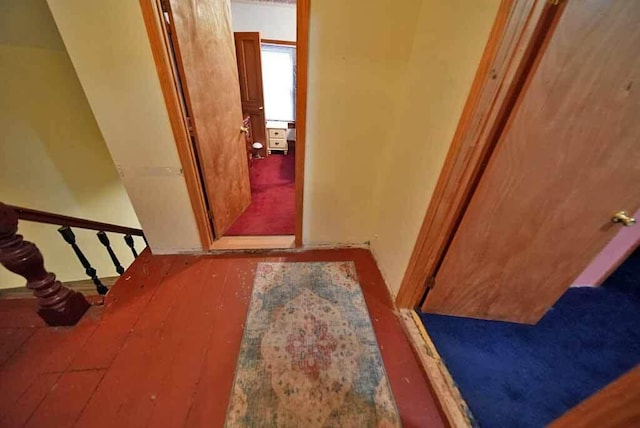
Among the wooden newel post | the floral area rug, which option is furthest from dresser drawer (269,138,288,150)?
the wooden newel post

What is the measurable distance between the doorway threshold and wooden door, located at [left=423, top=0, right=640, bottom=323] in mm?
1206

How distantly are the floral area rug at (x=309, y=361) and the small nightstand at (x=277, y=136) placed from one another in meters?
3.36

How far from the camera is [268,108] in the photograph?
467cm

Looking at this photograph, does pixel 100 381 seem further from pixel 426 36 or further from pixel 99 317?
pixel 426 36

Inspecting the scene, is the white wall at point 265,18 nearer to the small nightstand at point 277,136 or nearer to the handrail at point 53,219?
the small nightstand at point 277,136

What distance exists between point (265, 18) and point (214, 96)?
315 cm

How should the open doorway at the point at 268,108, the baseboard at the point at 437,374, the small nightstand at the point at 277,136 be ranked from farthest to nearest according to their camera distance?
the small nightstand at the point at 277,136
the open doorway at the point at 268,108
the baseboard at the point at 437,374

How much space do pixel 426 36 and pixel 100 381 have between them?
7.78 ft

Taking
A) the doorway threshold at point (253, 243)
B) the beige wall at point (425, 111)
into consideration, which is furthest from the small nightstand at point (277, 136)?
the beige wall at point (425, 111)

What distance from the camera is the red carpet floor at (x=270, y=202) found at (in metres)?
2.28

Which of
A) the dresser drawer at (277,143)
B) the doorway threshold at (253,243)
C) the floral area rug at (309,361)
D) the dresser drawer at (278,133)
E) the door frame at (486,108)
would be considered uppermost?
the door frame at (486,108)

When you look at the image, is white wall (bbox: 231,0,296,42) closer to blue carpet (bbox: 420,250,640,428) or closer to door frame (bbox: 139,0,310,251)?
door frame (bbox: 139,0,310,251)

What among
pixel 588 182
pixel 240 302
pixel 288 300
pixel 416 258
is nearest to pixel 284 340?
pixel 288 300

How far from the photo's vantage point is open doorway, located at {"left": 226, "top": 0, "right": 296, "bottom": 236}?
252 cm
